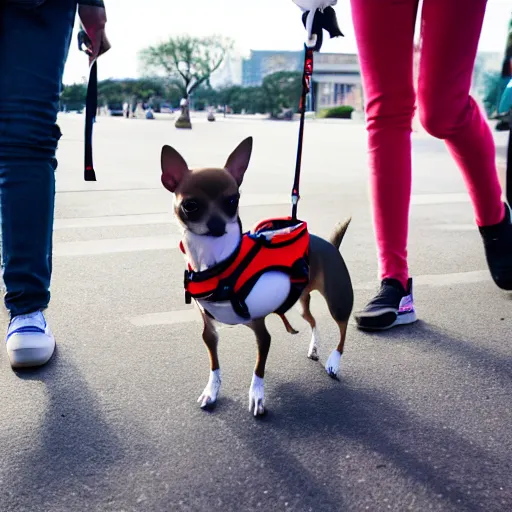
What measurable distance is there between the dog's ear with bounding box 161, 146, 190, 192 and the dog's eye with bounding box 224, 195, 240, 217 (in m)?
0.14

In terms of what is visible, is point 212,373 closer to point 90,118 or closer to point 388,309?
point 388,309

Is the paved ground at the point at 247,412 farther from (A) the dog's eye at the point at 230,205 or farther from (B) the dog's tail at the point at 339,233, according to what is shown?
(A) the dog's eye at the point at 230,205

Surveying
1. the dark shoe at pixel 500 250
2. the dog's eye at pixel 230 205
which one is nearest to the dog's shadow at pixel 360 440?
the dog's eye at pixel 230 205

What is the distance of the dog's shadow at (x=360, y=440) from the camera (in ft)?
5.56

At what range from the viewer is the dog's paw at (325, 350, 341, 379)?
2.36m

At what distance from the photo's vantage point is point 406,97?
2814mm

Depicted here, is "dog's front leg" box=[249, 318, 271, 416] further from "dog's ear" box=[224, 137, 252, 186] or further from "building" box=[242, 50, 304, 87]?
"building" box=[242, 50, 304, 87]

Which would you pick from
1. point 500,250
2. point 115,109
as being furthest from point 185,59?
point 500,250

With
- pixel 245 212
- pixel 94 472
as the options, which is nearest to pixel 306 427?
pixel 94 472

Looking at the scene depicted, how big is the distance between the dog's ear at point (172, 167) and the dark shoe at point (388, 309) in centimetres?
122

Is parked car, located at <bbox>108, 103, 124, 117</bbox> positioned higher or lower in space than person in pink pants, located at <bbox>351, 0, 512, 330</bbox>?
higher

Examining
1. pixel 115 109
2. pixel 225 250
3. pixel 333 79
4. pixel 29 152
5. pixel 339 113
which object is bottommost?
pixel 225 250

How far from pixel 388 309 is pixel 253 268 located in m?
1.02

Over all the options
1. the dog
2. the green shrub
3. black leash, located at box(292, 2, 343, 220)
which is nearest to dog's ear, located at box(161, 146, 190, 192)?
the dog
